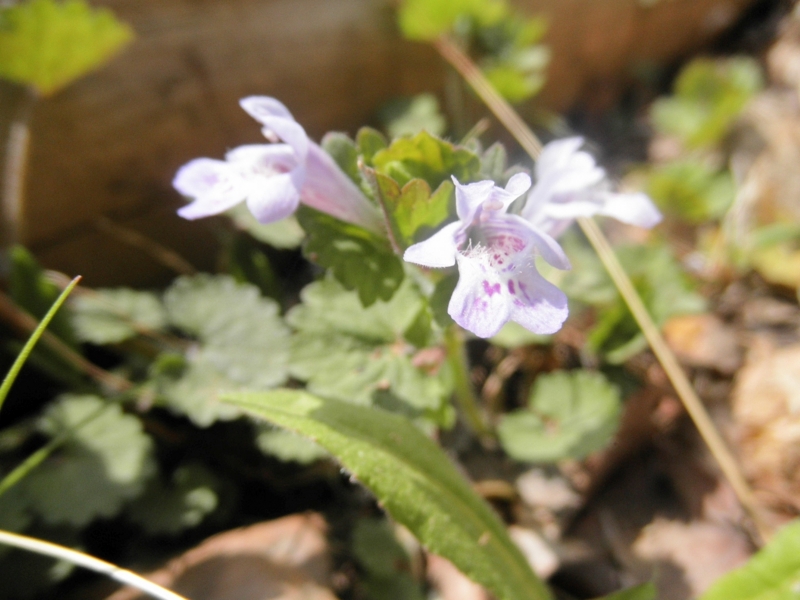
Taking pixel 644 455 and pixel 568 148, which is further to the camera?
pixel 644 455

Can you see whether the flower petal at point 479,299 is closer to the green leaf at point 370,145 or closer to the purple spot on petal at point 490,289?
the purple spot on petal at point 490,289

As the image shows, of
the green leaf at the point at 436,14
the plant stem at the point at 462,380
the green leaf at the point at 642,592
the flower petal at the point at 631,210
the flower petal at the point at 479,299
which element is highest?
the green leaf at the point at 436,14

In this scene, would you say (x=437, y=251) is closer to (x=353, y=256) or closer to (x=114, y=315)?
(x=353, y=256)

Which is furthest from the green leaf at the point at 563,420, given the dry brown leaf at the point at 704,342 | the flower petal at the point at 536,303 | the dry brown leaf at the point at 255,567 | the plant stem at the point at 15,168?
A: the plant stem at the point at 15,168

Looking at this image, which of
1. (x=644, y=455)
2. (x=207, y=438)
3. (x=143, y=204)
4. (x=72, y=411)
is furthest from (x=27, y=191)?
(x=644, y=455)

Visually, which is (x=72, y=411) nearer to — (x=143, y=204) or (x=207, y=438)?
(x=207, y=438)

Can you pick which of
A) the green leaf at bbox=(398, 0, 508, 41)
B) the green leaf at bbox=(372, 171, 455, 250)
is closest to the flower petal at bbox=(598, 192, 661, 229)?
the green leaf at bbox=(372, 171, 455, 250)
